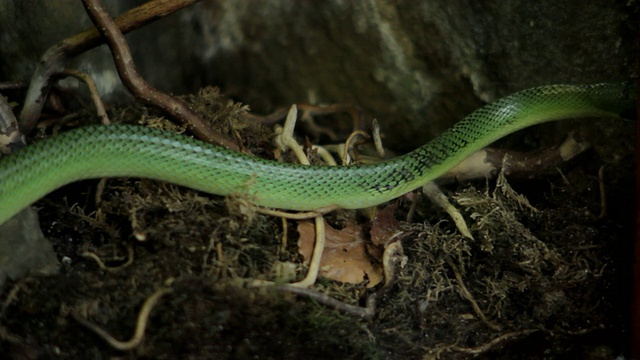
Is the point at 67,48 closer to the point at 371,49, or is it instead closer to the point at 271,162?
the point at 271,162

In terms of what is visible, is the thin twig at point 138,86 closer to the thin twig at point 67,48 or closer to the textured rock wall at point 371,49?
the thin twig at point 67,48

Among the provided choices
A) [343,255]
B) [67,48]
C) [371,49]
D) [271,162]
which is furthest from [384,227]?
[67,48]

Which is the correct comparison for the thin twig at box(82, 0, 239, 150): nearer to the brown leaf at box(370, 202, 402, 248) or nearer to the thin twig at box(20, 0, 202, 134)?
the thin twig at box(20, 0, 202, 134)

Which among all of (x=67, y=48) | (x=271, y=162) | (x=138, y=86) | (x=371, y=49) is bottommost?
→ (x=271, y=162)

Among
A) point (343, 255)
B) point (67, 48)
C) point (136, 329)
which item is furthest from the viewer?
point (67, 48)

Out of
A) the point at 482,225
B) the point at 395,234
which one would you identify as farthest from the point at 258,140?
the point at 482,225

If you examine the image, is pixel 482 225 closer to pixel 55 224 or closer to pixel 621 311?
pixel 621 311

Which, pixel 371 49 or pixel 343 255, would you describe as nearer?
pixel 343 255

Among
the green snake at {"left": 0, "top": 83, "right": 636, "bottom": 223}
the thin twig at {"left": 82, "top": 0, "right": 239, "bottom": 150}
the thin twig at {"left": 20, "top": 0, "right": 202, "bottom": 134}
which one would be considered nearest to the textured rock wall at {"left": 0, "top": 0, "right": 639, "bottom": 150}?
the green snake at {"left": 0, "top": 83, "right": 636, "bottom": 223}
